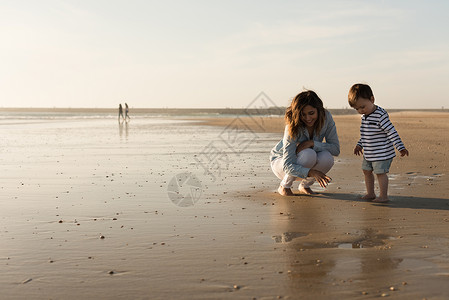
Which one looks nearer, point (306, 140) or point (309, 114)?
point (309, 114)

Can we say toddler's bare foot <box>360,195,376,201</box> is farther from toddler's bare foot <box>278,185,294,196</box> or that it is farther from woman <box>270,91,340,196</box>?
toddler's bare foot <box>278,185,294,196</box>

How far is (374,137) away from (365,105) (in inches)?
15.7

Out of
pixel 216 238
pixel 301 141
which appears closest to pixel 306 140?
pixel 301 141

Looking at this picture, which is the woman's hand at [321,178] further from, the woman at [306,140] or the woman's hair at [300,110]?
the woman's hair at [300,110]

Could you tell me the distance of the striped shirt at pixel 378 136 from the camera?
18.8 feet

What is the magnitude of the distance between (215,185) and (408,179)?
9.58 ft

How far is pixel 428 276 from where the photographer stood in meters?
3.06

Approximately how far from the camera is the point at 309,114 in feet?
18.8

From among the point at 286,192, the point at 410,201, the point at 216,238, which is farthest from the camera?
the point at 286,192

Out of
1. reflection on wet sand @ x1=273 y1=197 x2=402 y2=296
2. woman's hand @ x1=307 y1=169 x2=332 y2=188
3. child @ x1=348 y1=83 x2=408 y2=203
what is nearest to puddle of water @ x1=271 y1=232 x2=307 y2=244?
reflection on wet sand @ x1=273 y1=197 x2=402 y2=296

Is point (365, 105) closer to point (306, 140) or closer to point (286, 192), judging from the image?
point (306, 140)

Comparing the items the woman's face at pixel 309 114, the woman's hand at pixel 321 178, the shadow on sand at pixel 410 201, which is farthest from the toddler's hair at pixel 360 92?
the shadow on sand at pixel 410 201

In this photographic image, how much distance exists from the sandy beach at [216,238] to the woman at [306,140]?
37 centimetres

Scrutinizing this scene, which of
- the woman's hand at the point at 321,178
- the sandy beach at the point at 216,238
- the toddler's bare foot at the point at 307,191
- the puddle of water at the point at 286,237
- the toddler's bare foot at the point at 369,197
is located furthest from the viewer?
the toddler's bare foot at the point at 307,191
